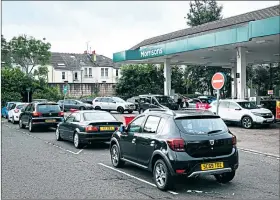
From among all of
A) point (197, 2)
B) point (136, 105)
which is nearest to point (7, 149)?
point (136, 105)

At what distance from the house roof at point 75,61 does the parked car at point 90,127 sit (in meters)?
57.6

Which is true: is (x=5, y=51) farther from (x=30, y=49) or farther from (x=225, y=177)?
(x=225, y=177)

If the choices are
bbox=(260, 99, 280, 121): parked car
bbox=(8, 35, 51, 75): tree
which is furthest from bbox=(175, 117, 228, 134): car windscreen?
bbox=(8, 35, 51, 75): tree

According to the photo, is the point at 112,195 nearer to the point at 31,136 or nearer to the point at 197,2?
the point at 31,136

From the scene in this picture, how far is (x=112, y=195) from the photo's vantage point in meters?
7.13

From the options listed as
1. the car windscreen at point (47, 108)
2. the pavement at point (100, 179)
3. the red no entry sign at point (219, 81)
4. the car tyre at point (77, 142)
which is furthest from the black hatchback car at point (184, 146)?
the car windscreen at point (47, 108)

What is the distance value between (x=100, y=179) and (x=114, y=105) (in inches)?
974

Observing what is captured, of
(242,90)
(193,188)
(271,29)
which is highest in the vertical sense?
(271,29)

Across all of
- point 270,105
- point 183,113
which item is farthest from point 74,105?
point 183,113

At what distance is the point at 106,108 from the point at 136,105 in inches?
111

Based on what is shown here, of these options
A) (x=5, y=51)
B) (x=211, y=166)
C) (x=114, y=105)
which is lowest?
(x=211, y=166)

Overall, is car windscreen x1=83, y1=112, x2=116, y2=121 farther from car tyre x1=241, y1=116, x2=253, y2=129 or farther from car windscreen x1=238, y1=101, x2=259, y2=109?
car windscreen x1=238, y1=101, x2=259, y2=109

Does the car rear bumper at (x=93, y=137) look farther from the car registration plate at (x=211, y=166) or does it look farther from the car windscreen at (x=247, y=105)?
the car windscreen at (x=247, y=105)

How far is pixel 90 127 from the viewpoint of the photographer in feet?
42.8
